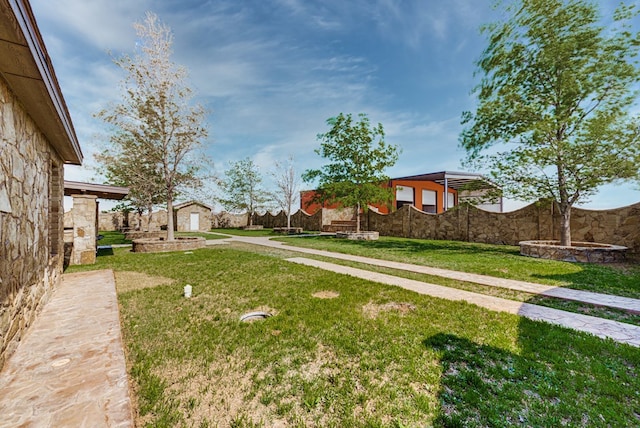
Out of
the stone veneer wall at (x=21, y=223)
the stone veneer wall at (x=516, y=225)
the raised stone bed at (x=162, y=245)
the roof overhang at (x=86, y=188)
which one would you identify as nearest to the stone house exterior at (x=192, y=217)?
the raised stone bed at (x=162, y=245)

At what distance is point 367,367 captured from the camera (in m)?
2.50

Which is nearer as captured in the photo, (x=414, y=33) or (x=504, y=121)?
(x=414, y=33)

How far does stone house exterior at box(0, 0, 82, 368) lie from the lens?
2.07 m

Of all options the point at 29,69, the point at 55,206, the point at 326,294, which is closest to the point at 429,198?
the point at 326,294

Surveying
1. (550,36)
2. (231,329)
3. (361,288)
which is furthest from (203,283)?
(550,36)

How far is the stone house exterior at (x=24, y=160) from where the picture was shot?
207 centimetres

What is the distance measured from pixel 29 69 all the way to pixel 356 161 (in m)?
14.5

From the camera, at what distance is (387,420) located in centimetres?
186

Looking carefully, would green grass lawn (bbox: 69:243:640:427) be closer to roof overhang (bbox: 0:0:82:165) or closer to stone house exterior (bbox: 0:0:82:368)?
stone house exterior (bbox: 0:0:82:368)

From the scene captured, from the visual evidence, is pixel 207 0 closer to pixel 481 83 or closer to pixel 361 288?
pixel 361 288

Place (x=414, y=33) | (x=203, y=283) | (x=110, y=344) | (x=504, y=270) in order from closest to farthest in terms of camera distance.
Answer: (x=110, y=344) < (x=203, y=283) < (x=504, y=270) < (x=414, y=33)

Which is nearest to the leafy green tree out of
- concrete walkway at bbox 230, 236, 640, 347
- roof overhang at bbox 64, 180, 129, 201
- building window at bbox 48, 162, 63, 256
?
concrete walkway at bbox 230, 236, 640, 347

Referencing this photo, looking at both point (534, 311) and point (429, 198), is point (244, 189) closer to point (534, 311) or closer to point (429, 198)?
point (429, 198)

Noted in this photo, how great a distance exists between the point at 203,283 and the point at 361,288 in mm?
3343
